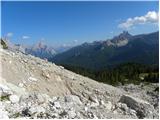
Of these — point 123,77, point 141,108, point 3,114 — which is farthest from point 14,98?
point 123,77

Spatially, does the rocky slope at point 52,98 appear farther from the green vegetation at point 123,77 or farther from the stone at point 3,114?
the green vegetation at point 123,77

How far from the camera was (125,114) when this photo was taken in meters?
20.7

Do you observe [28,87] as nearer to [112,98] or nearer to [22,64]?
[22,64]

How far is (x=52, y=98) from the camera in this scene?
20359 millimetres

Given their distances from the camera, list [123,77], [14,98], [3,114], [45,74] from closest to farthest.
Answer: [3,114] → [14,98] → [45,74] → [123,77]

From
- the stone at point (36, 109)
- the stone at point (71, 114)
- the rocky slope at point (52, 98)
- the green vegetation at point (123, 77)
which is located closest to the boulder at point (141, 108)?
the rocky slope at point (52, 98)

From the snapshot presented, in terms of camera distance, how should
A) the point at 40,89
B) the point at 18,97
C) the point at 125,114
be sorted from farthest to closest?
the point at 40,89
the point at 125,114
the point at 18,97

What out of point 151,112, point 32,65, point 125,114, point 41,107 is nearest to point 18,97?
point 41,107

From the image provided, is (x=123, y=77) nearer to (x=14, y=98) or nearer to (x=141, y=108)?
(x=141, y=108)

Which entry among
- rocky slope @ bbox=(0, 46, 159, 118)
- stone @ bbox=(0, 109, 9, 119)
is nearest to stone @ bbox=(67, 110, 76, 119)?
rocky slope @ bbox=(0, 46, 159, 118)

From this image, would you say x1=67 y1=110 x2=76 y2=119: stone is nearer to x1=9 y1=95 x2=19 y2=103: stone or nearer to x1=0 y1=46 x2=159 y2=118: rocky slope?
x1=0 y1=46 x2=159 y2=118: rocky slope

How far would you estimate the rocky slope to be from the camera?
49.6 ft

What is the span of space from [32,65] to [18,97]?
11.0m

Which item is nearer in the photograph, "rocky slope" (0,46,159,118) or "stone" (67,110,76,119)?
"stone" (67,110,76,119)
